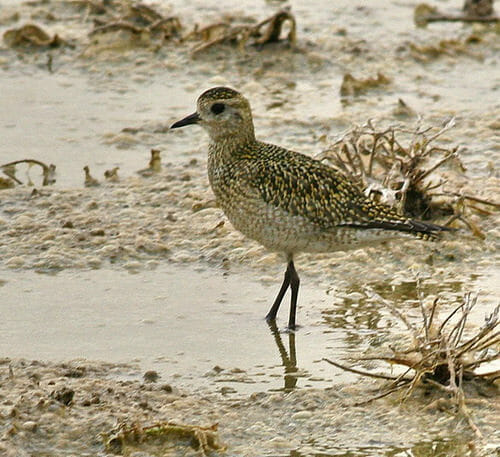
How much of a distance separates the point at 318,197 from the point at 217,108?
3.08 feet

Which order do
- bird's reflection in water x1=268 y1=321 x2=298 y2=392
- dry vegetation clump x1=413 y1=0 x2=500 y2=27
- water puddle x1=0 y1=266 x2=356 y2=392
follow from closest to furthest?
bird's reflection in water x1=268 y1=321 x2=298 y2=392 < water puddle x1=0 y1=266 x2=356 y2=392 < dry vegetation clump x1=413 y1=0 x2=500 y2=27

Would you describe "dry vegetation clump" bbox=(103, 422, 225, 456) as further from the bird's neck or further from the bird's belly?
the bird's neck

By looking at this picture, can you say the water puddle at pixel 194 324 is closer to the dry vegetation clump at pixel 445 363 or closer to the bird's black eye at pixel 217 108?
the dry vegetation clump at pixel 445 363

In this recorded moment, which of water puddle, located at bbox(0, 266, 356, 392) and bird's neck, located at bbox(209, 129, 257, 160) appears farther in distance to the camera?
bird's neck, located at bbox(209, 129, 257, 160)

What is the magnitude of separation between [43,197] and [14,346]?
2666mm

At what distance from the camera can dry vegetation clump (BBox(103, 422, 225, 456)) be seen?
18.9ft

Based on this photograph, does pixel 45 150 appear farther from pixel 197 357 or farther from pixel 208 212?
pixel 197 357

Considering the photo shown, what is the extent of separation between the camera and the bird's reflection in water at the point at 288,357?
22.0 ft

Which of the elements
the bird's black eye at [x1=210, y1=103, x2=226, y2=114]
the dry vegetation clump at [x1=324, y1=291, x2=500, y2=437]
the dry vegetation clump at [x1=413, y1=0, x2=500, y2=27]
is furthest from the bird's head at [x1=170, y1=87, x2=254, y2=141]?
the dry vegetation clump at [x1=413, y1=0, x2=500, y2=27]

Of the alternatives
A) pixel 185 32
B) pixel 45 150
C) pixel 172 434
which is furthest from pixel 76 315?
pixel 185 32

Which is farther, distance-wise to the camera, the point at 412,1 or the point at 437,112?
the point at 412,1

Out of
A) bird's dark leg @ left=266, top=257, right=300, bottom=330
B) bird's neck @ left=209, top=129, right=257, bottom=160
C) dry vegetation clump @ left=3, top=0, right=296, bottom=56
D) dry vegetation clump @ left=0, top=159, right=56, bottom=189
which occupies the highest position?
dry vegetation clump @ left=3, top=0, right=296, bottom=56

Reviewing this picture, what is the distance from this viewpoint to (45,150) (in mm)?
10625

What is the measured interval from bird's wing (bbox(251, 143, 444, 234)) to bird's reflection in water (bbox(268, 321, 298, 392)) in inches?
27.4
